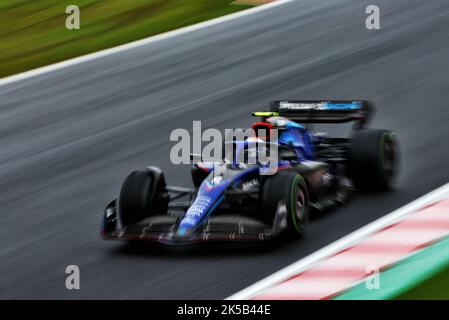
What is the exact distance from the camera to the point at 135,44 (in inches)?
663

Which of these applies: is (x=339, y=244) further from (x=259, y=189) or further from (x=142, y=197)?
(x=142, y=197)

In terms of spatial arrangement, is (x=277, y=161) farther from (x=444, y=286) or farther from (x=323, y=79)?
(x=323, y=79)

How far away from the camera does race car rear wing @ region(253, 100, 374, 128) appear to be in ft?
35.8

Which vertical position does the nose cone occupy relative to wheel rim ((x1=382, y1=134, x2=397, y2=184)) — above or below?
below

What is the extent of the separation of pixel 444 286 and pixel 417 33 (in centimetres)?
943

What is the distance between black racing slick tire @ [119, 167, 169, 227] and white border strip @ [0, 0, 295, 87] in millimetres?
6889

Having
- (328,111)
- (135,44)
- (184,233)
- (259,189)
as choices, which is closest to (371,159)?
(328,111)

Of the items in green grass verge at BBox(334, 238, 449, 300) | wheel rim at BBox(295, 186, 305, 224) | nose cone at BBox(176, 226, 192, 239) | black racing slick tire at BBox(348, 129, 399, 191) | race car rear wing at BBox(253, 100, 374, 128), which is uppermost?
race car rear wing at BBox(253, 100, 374, 128)

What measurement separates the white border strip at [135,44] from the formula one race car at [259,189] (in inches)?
257

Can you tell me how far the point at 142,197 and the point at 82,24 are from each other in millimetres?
9043

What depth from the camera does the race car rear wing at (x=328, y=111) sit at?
10898 mm

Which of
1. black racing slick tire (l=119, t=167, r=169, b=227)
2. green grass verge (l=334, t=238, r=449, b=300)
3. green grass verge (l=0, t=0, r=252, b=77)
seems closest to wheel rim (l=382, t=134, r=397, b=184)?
green grass verge (l=334, t=238, r=449, b=300)

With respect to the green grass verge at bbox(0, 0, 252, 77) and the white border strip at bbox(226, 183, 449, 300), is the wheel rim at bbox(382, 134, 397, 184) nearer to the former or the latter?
the white border strip at bbox(226, 183, 449, 300)

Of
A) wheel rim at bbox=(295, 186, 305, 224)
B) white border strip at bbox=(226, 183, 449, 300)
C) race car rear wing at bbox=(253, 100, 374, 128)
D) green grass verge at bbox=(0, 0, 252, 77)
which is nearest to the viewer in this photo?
white border strip at bbox=(226, 183, 449, 300)
